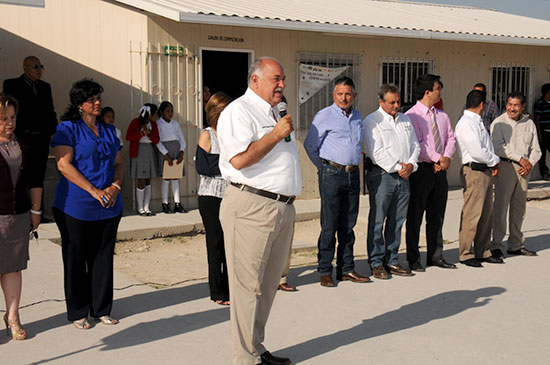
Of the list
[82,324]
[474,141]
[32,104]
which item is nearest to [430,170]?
[474,141]

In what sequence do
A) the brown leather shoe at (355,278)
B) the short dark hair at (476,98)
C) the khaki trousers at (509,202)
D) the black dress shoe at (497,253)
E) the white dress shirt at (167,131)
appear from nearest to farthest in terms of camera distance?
the brown leather shoe at (355,278), the short dark hair at (476,98), the black dress shoe at (497,253), the khaki trousers at (509,202), the white dress shirt at (167,131)

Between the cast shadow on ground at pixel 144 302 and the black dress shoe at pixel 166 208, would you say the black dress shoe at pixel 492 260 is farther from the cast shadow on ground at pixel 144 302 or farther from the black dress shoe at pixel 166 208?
the black dress shoe at pixel 166 208

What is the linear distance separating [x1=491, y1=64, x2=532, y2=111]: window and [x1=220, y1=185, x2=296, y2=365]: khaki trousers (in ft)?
38.6

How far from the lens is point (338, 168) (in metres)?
6.87

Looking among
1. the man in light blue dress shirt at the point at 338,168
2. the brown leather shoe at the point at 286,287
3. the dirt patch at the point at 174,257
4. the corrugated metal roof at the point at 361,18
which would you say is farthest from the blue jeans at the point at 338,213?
the corrugated metal roof at the point at 361,18

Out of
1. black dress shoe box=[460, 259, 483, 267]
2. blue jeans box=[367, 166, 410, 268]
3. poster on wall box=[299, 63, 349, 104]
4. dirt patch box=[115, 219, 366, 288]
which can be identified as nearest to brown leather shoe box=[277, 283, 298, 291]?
dirt patch box=[115, 219, 366, 288]

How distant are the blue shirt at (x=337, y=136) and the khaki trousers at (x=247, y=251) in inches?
92.3

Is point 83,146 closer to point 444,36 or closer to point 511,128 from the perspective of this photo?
point 511,128

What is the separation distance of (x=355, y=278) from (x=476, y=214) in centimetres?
176

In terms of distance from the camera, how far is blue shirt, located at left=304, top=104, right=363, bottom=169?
688 centimetres

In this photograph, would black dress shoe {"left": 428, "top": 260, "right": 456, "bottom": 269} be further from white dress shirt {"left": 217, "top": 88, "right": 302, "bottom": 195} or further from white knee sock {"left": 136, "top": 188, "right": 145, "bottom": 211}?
white knee sock {"left": 136, "top": 188, "right": 145, "bottom": 211}

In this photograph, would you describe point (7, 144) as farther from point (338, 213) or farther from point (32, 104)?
point (32, 104)

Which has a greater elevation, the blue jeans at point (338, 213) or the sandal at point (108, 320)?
the blue jeans at point (338, 213)

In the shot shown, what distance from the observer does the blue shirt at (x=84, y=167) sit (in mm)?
5418
